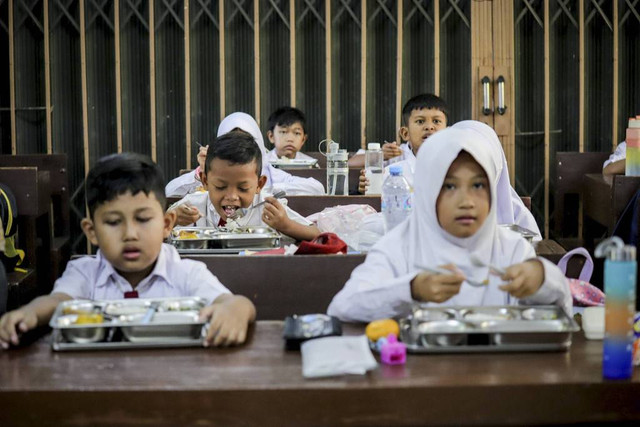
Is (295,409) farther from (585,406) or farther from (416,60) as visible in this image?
(416,60)

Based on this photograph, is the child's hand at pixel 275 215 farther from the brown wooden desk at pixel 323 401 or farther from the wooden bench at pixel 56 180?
the wooden bench at pixel 56 180

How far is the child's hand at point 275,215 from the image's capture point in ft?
10.4

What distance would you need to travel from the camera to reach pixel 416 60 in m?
6.70

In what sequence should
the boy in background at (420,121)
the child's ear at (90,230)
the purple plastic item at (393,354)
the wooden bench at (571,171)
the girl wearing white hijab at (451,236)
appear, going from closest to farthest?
the purple plastic item at (393,354) → the girl wearing white hijab at (451,236) → the child's ear at (90,230) → the boy in background at (420,121) → the wooden bench at (571,171)

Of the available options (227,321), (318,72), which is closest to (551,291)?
(227,321)

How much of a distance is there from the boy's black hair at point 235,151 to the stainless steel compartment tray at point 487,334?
173cm

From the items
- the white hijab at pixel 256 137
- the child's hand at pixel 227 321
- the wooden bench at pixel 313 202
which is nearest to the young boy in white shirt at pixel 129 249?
the child's hand at pixel 227 321

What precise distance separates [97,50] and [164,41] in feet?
1.51

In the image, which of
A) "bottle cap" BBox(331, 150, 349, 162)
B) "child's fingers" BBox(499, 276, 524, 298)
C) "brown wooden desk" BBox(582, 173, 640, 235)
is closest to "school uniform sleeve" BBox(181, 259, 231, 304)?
"child's fingers" BBox(499, 276, 524, 298)

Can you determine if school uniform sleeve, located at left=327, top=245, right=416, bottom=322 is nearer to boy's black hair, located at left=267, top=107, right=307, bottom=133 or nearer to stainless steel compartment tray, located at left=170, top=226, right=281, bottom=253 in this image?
stainless steel compartment tray, located at left=170, top=226, right=281, bottom=253

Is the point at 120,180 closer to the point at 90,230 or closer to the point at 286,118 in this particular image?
the point at 90,230

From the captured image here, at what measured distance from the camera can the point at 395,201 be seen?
3121mm

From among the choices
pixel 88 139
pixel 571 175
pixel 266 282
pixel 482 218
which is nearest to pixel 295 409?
pixel 482 218

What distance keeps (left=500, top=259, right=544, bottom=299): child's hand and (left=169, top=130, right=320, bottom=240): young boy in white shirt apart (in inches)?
55.5
